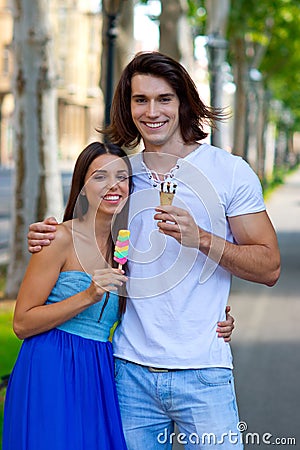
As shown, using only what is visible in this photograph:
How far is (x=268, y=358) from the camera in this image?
9.06m

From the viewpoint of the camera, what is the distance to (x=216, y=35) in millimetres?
20047

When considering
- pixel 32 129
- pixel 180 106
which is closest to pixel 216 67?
pixel 32 129

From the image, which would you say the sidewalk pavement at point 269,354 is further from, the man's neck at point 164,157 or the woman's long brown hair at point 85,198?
the man's neck at point 164,157

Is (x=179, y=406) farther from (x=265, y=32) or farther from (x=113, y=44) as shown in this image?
(x=265, y=32)

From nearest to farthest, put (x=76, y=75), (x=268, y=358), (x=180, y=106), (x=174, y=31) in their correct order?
(x=180, y=106) < (x=268, y=358) < (x=174, y=31) < (x=76, y=75)

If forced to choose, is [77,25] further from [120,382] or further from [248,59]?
[120,382]

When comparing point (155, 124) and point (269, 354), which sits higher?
point (155, 124)

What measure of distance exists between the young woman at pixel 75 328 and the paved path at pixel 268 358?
2.88m

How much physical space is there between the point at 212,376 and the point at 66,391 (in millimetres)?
477

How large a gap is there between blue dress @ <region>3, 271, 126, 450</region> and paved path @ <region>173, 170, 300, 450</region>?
9.42 feet

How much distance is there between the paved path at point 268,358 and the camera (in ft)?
21.9

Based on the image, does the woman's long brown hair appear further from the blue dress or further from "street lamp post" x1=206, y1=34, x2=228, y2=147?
"street lamp post" x1=206, y1=34, x2=228, y2=147

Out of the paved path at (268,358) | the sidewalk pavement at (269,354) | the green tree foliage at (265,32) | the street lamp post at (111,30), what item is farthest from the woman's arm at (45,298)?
the green tree foliage at (265,32)

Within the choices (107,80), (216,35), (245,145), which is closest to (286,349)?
(107,80)
